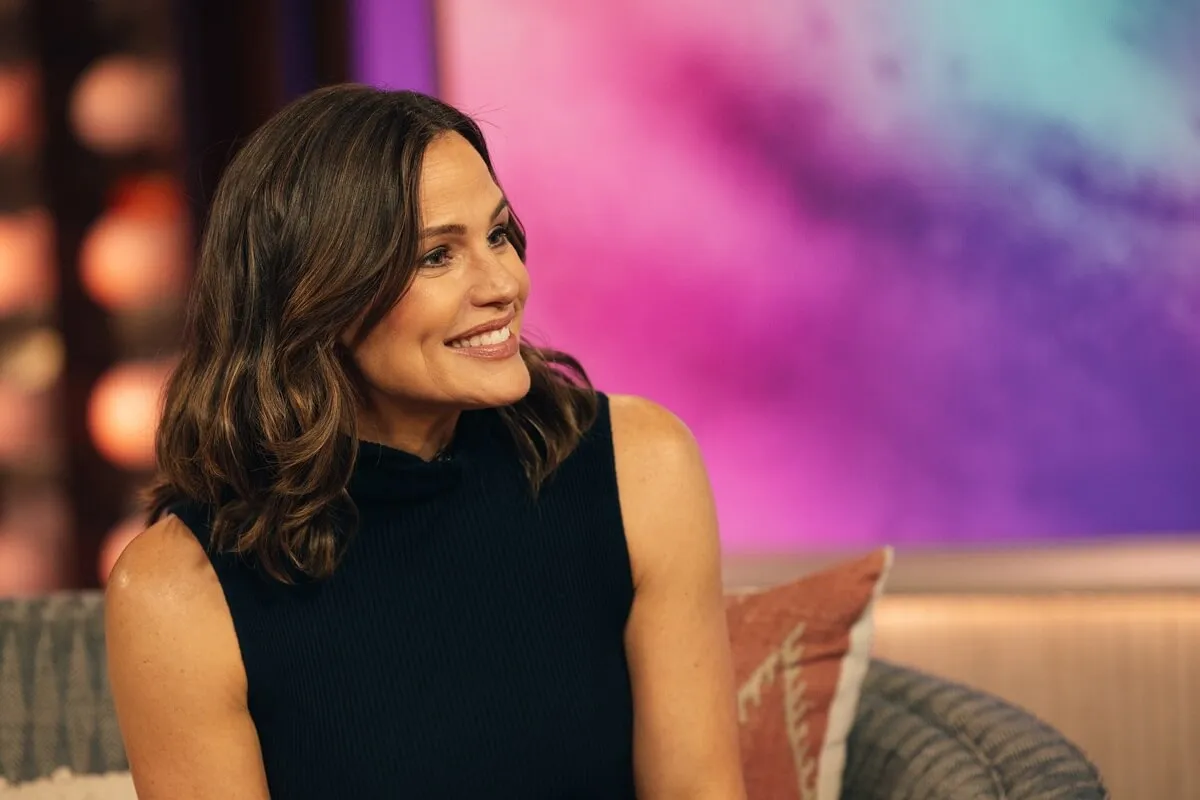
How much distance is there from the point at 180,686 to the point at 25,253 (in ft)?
5.49

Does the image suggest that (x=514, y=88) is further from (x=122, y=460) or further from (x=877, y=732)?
(x=877, y=732)

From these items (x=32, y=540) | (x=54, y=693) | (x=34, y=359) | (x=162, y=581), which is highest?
(x=162, y=581)

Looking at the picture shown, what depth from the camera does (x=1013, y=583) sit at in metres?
2.52

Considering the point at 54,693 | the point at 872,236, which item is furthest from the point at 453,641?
the point at 872,236

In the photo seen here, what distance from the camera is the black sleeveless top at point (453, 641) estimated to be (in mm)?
1610

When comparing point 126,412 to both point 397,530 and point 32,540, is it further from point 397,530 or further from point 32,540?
point 397,530

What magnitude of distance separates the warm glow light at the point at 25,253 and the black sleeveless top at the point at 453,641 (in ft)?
4.94

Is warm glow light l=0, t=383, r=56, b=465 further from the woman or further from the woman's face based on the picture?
the woman's face

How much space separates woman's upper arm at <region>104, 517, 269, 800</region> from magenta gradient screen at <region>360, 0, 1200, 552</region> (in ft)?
4.30

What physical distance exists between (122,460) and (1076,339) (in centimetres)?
187

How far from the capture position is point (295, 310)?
150 centimetres

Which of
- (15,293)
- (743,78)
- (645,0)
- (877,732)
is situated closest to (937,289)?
(743,78)

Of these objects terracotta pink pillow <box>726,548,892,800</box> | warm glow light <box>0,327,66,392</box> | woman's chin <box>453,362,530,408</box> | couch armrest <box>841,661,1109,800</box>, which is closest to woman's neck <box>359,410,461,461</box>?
woman's chin <box>453,362,530,408</box>

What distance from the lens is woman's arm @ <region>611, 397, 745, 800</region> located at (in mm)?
1673
